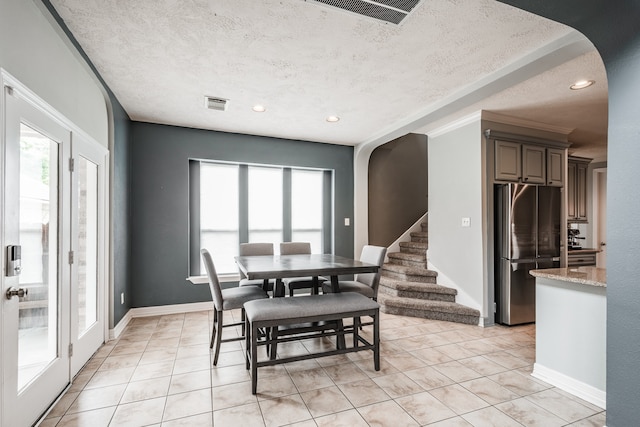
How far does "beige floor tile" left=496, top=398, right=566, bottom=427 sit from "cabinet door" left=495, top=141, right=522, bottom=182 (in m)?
2.49

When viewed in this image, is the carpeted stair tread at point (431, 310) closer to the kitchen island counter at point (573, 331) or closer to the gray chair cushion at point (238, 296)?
the kitchen island counter at point (573, 331)

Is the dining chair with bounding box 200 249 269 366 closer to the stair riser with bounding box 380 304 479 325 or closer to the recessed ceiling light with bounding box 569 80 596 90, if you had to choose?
the stair riser with bounding box 380 304 479 325

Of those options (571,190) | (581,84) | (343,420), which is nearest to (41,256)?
(343,420)

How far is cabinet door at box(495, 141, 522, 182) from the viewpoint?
146 inches

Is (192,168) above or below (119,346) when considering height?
above

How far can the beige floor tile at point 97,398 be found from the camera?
203 centimetres

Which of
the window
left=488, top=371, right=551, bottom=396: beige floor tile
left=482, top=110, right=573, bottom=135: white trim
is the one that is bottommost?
left=488, top=371, right=551, bottom=396: beige floor tile

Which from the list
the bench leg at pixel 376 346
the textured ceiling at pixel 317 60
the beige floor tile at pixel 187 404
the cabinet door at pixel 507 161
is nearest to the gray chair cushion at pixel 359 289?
the bench leg at pixel 376 346

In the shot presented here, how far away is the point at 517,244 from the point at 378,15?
307cm

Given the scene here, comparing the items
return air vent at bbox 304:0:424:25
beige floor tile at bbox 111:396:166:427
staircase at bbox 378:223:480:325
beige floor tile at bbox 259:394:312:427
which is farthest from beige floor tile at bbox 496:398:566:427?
return air vent at bbox 304:0:424:25

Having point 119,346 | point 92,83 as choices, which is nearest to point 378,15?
point 92,83

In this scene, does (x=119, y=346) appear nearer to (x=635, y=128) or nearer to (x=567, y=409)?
(x=567, y=409)

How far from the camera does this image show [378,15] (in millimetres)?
1873

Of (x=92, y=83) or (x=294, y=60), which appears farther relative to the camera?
(x=92, y=83)
